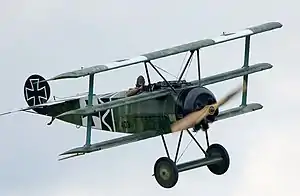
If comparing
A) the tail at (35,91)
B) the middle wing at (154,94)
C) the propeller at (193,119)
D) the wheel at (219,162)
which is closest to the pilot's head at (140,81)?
the middle wing at (154,94)

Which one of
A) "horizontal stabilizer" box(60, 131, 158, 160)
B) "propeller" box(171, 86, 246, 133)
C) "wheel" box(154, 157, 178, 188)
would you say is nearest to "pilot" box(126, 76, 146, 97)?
"horizontal stabilizer" box(60, 131, 158, 160)

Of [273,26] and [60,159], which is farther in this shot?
[273,26]

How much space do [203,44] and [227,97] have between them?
1.63 metres

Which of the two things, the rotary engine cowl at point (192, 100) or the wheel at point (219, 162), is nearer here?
the rotary engine cowl at point (192, 100)

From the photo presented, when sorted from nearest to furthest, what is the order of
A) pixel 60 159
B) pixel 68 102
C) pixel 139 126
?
pixel 60 159
pixel 139 126
pixel 68 102

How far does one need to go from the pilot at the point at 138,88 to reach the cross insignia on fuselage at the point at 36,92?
275 inches

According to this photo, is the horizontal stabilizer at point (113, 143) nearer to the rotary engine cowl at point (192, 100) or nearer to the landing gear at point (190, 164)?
the landing gear at point (190, 164)

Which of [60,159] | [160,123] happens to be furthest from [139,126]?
[60,159]

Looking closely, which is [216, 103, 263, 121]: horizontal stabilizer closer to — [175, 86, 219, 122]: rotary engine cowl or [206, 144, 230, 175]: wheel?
[206, 144, 230, 175]: wheel

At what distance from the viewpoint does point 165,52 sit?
43281mm

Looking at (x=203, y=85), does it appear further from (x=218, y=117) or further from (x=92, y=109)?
(x=92, y=109)

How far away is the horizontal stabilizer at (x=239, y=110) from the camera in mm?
45059

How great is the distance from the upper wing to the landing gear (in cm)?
228

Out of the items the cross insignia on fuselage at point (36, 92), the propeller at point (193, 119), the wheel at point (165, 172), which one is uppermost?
the cross insignia on fuselage at point (36, 92)
